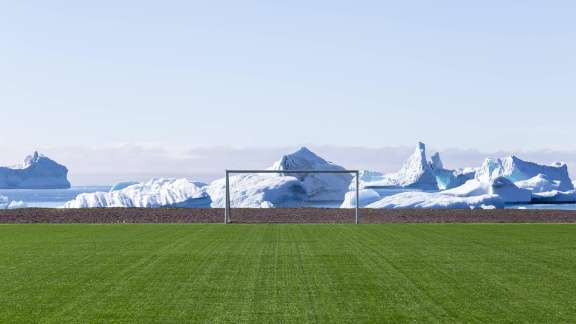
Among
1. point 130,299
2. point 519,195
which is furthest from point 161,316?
point 519,195

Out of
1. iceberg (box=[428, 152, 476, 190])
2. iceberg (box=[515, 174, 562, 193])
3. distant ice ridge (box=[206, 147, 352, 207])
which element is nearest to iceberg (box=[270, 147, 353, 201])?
distant ice ridge (box=[206, 147, 352, 207])

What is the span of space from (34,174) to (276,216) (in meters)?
77.1

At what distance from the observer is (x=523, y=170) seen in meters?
48.8

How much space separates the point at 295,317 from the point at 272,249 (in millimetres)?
5590

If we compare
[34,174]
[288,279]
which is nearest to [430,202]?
[288,279]

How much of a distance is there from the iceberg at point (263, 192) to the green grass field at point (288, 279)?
17321 millimetres

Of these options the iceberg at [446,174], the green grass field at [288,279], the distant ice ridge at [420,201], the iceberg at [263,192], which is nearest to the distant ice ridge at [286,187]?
the iceberg at [263,192]

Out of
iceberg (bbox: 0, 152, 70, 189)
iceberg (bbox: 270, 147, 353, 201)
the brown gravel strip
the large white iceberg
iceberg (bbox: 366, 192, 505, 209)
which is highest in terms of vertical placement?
iceberg (bbox: 0, 152, 70, 189)

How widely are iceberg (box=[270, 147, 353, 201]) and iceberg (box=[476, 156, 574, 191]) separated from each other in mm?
13834

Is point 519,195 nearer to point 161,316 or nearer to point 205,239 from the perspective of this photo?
point 205,239

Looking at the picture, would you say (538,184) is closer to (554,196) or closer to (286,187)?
(554,196)

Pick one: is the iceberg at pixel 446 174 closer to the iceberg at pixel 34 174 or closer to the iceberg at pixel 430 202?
the iceberg at pixel 430 202

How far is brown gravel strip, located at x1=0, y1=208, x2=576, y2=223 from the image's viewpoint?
19969 mm

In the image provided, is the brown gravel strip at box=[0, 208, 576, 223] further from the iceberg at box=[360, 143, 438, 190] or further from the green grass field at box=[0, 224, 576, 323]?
the iceberg at box=[360, 143, 438, 190]
